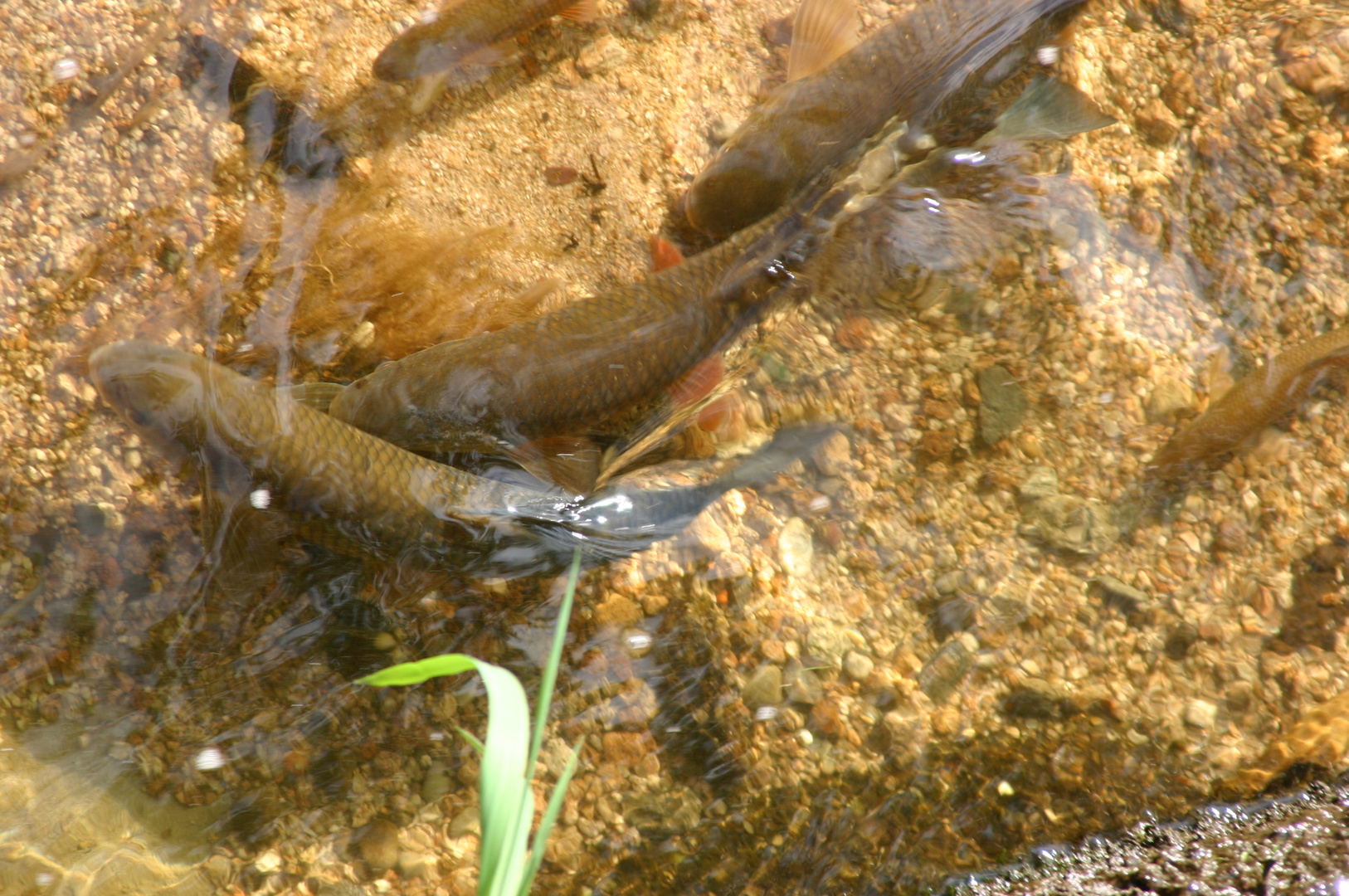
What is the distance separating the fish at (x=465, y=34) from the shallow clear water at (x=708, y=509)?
0.15m

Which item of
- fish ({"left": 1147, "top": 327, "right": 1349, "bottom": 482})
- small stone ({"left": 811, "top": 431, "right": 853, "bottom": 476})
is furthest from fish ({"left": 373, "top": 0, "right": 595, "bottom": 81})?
fish ({"left": 1147, "top": 327, "right": 1349, "bottom": 482})

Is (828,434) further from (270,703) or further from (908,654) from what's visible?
(270,703)

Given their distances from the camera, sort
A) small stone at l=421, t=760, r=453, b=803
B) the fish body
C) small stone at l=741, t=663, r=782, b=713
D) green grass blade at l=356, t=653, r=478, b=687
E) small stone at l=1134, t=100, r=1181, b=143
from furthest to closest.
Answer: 1. small stone at l=1134, t=100, r=1181, b=143
2. the fish body
3. small stone at l=741, t=663, r=782, b=713
4. small stone at l=421, t=760, r=453, b=803
5. green grass blade at l=356, t=653, r=478, b=687

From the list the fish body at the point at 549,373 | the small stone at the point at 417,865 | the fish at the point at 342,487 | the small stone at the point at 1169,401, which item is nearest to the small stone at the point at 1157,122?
the small stone at the point at 1169,401

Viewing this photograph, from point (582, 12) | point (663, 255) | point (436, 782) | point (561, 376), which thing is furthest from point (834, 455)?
point (582, 12)

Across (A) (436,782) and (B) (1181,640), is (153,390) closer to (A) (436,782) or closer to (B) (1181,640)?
(A) (436,782)

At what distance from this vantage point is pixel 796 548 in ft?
9.95

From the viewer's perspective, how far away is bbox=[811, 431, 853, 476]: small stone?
3154 millimetres

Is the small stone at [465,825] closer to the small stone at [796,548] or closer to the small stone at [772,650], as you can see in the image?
the small stone at [772,650]

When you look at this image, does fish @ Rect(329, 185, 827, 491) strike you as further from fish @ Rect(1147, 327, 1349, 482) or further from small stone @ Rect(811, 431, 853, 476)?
fish @ Rect(1147, 327, 1349, 482)

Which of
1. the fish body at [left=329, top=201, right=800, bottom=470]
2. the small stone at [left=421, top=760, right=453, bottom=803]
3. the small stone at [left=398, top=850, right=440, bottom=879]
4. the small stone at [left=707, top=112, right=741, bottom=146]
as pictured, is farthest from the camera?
the small stone at [left=707, top=112, right=741, bottom=146]

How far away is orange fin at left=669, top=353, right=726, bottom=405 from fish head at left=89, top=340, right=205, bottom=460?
1837mm

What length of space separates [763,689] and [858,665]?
0.35 meters

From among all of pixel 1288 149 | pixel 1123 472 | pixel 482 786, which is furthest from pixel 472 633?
pixel 1288 149
